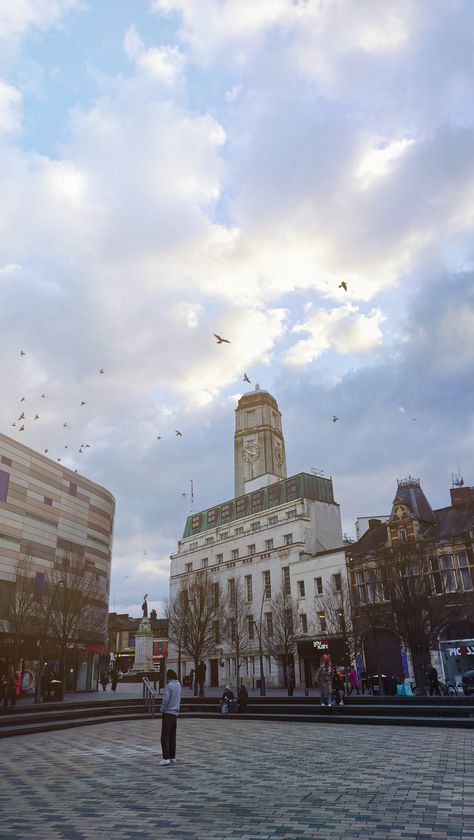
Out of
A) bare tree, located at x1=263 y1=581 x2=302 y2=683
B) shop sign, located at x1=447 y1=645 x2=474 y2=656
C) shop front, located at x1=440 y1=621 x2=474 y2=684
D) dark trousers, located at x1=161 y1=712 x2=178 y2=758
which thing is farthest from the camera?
bare tree, located at x1=263 y1=581 x2=302 y2=683

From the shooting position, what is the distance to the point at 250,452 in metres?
108

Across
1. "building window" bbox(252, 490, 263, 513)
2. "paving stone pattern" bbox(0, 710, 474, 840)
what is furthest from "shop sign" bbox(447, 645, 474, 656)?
"building window" bbox(252, 490, 263, 513)

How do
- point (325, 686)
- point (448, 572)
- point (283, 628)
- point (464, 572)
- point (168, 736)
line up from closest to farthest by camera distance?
point (168, 736) → point (325, 686) → point (464, 572) → point (448, 572) → point (283, 628)

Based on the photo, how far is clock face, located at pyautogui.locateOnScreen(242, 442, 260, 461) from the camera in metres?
108

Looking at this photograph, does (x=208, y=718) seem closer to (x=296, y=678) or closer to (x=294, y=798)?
(x=294, y=798)

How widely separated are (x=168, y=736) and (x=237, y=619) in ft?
157

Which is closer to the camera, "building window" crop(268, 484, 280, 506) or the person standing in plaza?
the person standing in plaza

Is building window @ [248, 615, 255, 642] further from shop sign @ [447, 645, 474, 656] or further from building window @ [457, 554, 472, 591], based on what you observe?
shop sign @ [447, 645, 474, 656]

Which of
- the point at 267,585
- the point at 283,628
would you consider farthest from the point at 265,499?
the point at 283,628

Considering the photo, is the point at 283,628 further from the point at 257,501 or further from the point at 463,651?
the point at 257,501

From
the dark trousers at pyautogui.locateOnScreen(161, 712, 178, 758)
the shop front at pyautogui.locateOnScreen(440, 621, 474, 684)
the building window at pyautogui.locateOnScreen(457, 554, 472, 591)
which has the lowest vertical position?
the dark trousers at pyautogui.locateOnScreen(161, 712, 178, 758)

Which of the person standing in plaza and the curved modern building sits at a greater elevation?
the curved modern building

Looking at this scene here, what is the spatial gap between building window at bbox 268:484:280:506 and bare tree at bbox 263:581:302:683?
12.2 metres

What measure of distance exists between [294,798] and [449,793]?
2.22 metres
